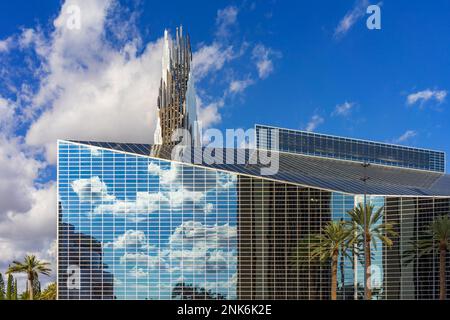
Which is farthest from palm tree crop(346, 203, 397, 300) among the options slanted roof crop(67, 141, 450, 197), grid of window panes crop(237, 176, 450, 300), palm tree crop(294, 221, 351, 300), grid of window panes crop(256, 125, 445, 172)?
grid of window panes crop(256, 125, 445, 172)

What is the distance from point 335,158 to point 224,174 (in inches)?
1500

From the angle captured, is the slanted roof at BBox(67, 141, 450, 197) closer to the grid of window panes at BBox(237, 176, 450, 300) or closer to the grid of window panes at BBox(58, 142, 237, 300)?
the grid of window panes at BBox(237, 176, 450, 300)

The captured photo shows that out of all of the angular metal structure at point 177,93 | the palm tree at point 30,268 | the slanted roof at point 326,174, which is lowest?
the palm tree at point 30,268

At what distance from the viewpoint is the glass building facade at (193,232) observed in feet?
332

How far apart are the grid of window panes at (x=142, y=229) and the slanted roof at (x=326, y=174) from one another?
9.52 ft

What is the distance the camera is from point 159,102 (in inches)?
6816

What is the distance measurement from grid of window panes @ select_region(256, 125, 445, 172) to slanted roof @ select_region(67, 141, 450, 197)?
281 centimetres

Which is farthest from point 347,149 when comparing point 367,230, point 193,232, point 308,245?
point 367,230

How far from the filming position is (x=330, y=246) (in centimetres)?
9544

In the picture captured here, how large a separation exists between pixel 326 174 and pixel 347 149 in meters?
22.6

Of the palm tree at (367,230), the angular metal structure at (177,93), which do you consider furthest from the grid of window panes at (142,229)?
the angular metal structure at (177,93)

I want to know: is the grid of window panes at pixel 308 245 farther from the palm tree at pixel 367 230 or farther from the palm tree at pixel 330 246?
the palm tree at pixel 367 230
